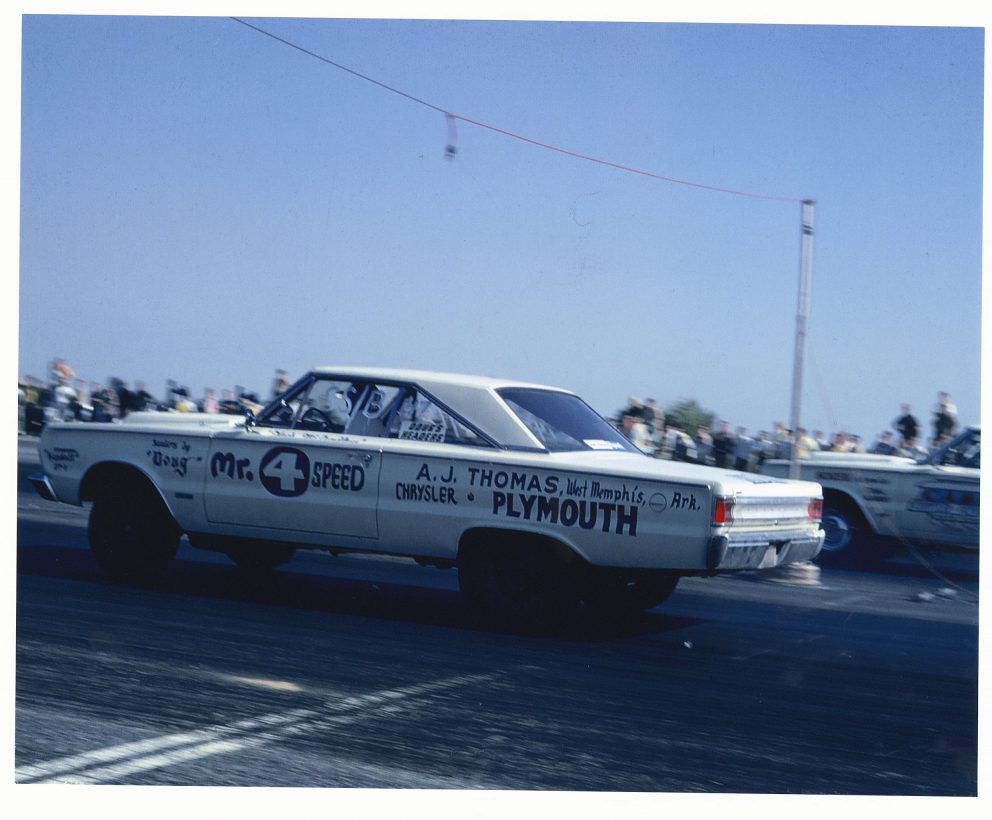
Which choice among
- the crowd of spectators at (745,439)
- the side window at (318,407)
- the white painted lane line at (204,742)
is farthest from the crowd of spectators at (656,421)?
the white painted lane line at (204,742)

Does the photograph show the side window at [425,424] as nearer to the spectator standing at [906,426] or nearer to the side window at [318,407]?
the side window at [318,407]

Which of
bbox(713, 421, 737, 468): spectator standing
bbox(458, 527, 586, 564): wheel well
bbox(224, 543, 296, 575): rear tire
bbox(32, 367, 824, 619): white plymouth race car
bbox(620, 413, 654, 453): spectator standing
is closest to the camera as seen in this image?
bbox(32, 367, 824, 619): white plymouth race car

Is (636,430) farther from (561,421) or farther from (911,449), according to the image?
(911,449)

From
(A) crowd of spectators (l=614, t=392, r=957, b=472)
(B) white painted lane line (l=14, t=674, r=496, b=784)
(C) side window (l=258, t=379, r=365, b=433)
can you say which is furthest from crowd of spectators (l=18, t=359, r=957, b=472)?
(B) white painted lane line (l=14, t=674, r=496, b=784)

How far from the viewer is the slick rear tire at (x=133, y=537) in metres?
7.90

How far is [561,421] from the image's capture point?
7.32 m

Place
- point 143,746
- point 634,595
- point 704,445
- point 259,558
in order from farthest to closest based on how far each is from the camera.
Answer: point 704,445, point 259,558, point 634,595, point 143,746

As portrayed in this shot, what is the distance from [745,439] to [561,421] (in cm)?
330

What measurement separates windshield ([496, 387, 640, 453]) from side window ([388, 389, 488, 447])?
1.05 feet

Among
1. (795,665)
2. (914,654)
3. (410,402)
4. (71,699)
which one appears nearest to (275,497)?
(410,402)

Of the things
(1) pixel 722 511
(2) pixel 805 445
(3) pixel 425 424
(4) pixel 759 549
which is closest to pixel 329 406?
(3) pixel 425 424

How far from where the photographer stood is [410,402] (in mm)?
7352

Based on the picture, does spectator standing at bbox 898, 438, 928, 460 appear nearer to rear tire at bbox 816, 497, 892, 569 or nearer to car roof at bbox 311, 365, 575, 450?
rear tire at bbox 816, 497, 892, 569

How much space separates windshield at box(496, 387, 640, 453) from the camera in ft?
23.4
